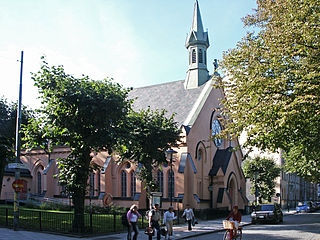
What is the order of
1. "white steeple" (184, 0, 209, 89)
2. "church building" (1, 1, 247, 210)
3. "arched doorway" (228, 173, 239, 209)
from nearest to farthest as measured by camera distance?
"church building" (1, 1, 247, 210) → "arched doorway" (228, 173, 239, 209) → "white steeple" (184, 0, 209, 89)

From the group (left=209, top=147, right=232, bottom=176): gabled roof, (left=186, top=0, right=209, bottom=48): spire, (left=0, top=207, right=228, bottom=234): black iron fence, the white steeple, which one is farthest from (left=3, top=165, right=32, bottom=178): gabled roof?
(left=186, top=0, right=209, bottom=48): spire

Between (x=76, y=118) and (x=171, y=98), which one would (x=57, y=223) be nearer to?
(x=76, y=118)

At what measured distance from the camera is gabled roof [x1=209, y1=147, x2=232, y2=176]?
35719mm

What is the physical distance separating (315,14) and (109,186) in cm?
2747

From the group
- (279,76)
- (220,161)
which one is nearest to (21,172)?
(220,161)

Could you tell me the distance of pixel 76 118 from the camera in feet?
59.4

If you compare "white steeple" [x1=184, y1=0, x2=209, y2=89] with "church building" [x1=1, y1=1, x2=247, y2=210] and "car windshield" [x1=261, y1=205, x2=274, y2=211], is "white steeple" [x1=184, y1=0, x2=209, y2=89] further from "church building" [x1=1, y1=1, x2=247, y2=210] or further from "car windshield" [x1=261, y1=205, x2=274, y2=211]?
"car windshield" [x1=261, y1=205, x2=274, y2=211]

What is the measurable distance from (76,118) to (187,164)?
1659 cm

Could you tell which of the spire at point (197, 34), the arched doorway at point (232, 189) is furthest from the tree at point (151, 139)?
the spire at point (197, 34)

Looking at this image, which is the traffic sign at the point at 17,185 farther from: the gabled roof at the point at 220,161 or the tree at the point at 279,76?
the gabled roof at the point at 220,161

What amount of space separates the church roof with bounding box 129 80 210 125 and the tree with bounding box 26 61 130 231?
17.5 meters

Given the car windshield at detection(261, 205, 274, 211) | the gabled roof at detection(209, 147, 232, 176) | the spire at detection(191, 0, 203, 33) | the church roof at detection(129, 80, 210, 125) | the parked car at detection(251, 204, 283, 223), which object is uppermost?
the spire at detection(191, 0, 203, 33)

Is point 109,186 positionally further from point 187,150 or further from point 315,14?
point 315,14

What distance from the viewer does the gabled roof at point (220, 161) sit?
117 feet
